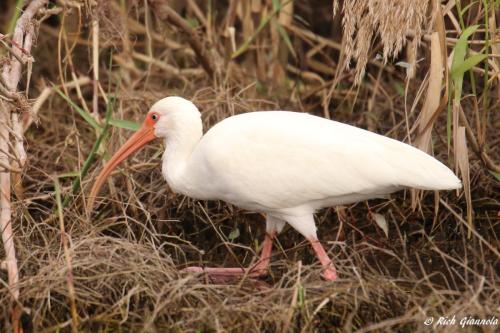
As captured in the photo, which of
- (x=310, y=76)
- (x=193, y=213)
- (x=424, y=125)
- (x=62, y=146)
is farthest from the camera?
(x=310, y=76)

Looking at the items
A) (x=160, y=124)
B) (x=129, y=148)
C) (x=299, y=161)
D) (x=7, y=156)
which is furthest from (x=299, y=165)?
(x=7, y=156)

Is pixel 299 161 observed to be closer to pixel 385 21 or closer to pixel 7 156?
pixel 385 21

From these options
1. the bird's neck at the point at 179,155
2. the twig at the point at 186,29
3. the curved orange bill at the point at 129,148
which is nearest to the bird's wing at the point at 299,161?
the bird's neck at the point at 179,155

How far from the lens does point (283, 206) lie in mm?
5582

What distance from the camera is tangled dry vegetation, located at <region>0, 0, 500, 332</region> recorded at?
477cm

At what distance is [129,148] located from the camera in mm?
6016

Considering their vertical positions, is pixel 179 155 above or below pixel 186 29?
below

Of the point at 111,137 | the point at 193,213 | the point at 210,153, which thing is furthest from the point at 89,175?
the point at 210,153

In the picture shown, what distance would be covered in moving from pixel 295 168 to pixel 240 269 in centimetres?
77

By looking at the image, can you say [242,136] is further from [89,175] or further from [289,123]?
[89,175]

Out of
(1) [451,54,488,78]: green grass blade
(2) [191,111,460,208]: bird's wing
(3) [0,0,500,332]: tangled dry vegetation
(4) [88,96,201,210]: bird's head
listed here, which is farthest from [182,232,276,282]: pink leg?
(1) [451,54,488,78]: green grass blade

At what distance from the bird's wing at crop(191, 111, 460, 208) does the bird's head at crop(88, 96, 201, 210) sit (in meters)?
0.29

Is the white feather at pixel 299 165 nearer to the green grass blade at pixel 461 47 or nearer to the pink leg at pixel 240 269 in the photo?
the pink leg at pixel 240 269

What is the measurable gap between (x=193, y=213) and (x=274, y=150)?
120cm
